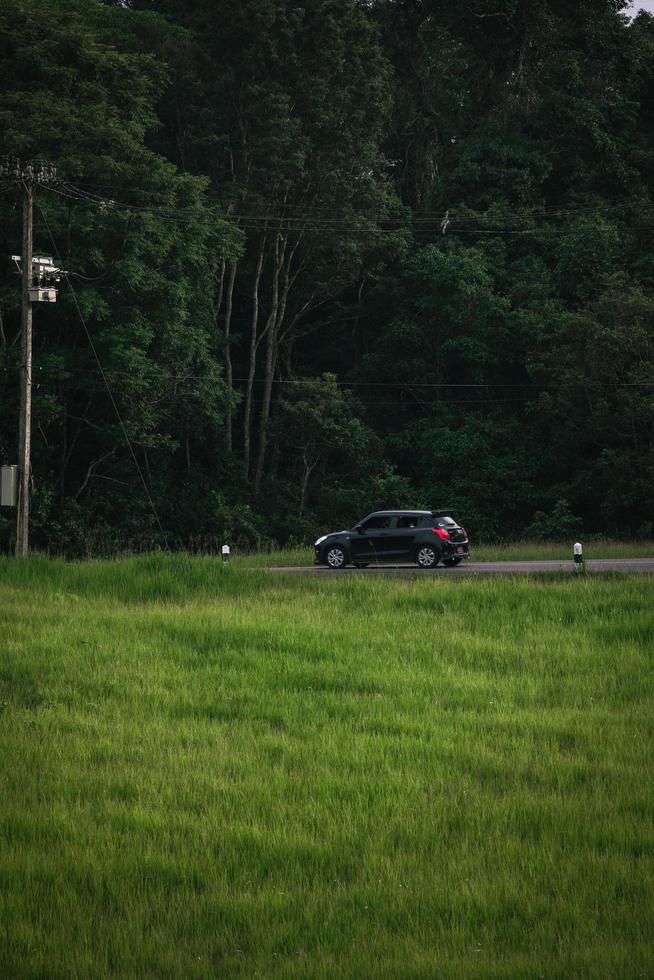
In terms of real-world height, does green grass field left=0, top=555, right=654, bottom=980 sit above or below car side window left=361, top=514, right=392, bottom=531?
below

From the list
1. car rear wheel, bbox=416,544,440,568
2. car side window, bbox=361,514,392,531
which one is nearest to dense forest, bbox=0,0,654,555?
car side window, bbox=361,514,392,531

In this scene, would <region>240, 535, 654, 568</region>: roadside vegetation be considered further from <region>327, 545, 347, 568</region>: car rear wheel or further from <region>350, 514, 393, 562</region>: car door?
<region>350, 514, 393, 562</region>: car door

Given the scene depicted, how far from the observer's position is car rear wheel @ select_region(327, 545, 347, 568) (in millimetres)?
30766

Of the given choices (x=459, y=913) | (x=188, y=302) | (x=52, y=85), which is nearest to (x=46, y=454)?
(x=188, y=302)

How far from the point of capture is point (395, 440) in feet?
169

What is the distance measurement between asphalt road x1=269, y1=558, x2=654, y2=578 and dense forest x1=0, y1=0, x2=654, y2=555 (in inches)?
348

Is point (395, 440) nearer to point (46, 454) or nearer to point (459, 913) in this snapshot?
point (46, 454)

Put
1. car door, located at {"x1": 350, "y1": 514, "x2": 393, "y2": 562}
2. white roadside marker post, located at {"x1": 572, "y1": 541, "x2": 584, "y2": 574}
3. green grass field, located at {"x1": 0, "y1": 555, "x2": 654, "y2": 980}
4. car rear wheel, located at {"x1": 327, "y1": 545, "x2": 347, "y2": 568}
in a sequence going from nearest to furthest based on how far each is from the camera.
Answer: green grass field, located at {"x1": 0, "y1": 555, "x2": 654, "y2": 980} < white roadside marker post, located at {"x1": 572, "y1": 541, "x2": 584, "y2": 574} < car door, located at {"x1": 350, "y1": 514, "x2": 393, "y2": 562} < car rear wheel, located at {"x1": 327, "y1": 545, "x2": 347, "y2": 568}

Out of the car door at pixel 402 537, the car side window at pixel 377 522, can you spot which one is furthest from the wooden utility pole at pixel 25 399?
the car door at pixel 402 537

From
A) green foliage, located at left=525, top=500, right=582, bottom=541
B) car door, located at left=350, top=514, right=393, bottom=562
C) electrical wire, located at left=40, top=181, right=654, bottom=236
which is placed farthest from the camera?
green foliage, located at left=525, top=500, right=582, bottom=541

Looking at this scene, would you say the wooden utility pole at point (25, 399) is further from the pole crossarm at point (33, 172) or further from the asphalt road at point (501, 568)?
the asphalt road at point (501, 568)

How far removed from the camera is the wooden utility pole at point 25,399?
28.8 metres

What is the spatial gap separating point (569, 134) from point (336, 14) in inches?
478

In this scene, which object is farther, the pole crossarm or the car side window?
the pole crossarm
